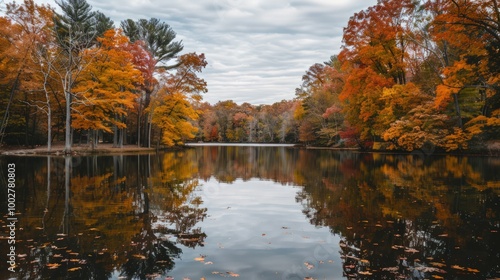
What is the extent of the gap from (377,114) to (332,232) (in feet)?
105

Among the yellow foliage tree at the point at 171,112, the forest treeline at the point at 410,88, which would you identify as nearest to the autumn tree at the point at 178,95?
the yellow foliage tree at the point at 171,112

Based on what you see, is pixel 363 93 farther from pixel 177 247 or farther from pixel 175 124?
pixel 177 247

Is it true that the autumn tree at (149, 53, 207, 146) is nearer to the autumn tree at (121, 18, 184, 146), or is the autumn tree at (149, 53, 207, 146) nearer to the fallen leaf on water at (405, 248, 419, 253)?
the autumn tree at (121, 18, 184, 146)

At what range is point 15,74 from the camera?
30.1 meters

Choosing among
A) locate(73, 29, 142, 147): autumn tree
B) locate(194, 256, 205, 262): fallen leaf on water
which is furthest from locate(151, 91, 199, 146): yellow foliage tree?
locate(194, 256, 205, 262): fallen leaf on water

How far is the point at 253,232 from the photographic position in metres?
7.31

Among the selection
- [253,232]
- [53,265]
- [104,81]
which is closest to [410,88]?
[104,81]

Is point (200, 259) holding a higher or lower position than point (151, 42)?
lower

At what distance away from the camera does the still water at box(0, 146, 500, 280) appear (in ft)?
16.8

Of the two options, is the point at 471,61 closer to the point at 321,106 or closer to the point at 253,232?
the point at 253,232

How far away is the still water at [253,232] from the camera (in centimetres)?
512

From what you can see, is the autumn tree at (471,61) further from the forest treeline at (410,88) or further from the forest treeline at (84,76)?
the forest treeline at (84,76)

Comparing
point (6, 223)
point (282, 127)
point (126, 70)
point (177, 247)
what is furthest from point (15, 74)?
point (282, 127)

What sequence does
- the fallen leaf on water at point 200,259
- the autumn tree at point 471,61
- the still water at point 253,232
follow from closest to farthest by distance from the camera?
1. the still water at point 253,232
2. the fallen leaf on water at point 200,259
3. the autumn tree at point 471,61
